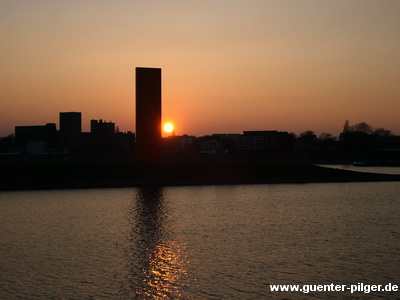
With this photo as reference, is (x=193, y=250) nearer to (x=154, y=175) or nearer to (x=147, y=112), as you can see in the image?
(x=154, y=175)

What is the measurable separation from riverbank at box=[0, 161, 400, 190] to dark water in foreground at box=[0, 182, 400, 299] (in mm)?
34250

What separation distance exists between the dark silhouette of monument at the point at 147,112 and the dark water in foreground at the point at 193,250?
2344 inches

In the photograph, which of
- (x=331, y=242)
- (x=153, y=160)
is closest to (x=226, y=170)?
(x=153, y=160)

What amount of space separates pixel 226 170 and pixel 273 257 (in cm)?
7727

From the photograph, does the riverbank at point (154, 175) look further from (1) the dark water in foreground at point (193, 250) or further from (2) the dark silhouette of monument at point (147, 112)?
(1) the dark water in foreground at point (193, 250)

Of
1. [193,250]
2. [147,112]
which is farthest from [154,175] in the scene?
[193,250]

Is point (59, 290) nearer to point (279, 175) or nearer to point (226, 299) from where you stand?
point (226, 299)

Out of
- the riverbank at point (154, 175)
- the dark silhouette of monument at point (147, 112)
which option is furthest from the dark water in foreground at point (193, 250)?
the dark silhouette of monument at point (147, 112)

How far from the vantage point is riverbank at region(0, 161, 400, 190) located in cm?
9138

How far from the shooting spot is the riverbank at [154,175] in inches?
3597

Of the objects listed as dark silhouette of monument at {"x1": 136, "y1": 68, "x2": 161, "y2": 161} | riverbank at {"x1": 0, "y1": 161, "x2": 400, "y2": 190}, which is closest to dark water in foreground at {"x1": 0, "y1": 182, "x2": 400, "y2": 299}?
riverbank at {"x1": 0, "y1": 161, "x2": 400, "y2": 190}

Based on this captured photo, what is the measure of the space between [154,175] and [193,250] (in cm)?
6867

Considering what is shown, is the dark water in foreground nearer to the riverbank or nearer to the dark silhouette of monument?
the riverbank

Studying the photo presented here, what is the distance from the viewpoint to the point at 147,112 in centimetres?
11656
